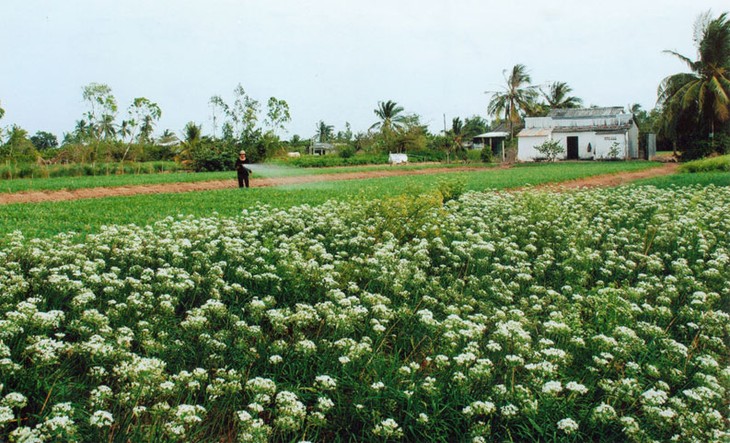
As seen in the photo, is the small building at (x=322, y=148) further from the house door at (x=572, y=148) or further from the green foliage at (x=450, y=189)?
the green foliage at (x=450, y=189)

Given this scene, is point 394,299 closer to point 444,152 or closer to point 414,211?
point 414,211

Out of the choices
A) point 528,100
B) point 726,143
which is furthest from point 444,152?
point 726,143

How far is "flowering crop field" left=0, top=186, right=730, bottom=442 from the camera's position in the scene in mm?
2994

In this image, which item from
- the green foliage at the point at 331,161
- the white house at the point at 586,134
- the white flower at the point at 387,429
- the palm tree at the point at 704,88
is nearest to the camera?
the white flower at the point at 387,429

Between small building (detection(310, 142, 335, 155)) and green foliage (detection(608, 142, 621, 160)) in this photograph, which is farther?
small building (detection(310, 142, 335, 155))

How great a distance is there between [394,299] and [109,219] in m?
7.18

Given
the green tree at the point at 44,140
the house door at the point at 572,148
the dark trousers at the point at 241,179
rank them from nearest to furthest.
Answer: the dark trousers at the point at 241,179 < the house door at the point at 572,148 < the green tree at the point at 44,140

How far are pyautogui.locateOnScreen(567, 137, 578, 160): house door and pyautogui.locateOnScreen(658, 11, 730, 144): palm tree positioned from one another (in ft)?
24.4

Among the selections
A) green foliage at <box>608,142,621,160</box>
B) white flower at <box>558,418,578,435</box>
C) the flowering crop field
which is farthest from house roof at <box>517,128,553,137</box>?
white flower at <box>558,418,578,435</box>

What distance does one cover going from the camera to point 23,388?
10.6 ft

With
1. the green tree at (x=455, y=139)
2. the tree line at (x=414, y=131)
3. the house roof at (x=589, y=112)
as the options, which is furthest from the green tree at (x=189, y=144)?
the house roof at (x=589, y=112)

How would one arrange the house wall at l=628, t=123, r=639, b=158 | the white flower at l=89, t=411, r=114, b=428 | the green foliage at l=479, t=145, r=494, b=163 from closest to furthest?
1. the white flower at l=89, t=411, r=114, b=428
2. the house wall at l=628, t=123, r=639, b=158
3. the green foliage at l=479, t=145, r=494, b=163

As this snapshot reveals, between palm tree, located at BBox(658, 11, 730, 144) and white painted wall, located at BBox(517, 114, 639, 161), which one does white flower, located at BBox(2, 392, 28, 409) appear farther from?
white painted wall, located at BBox(517, 114, 639, 161)

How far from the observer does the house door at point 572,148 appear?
42500 mm
